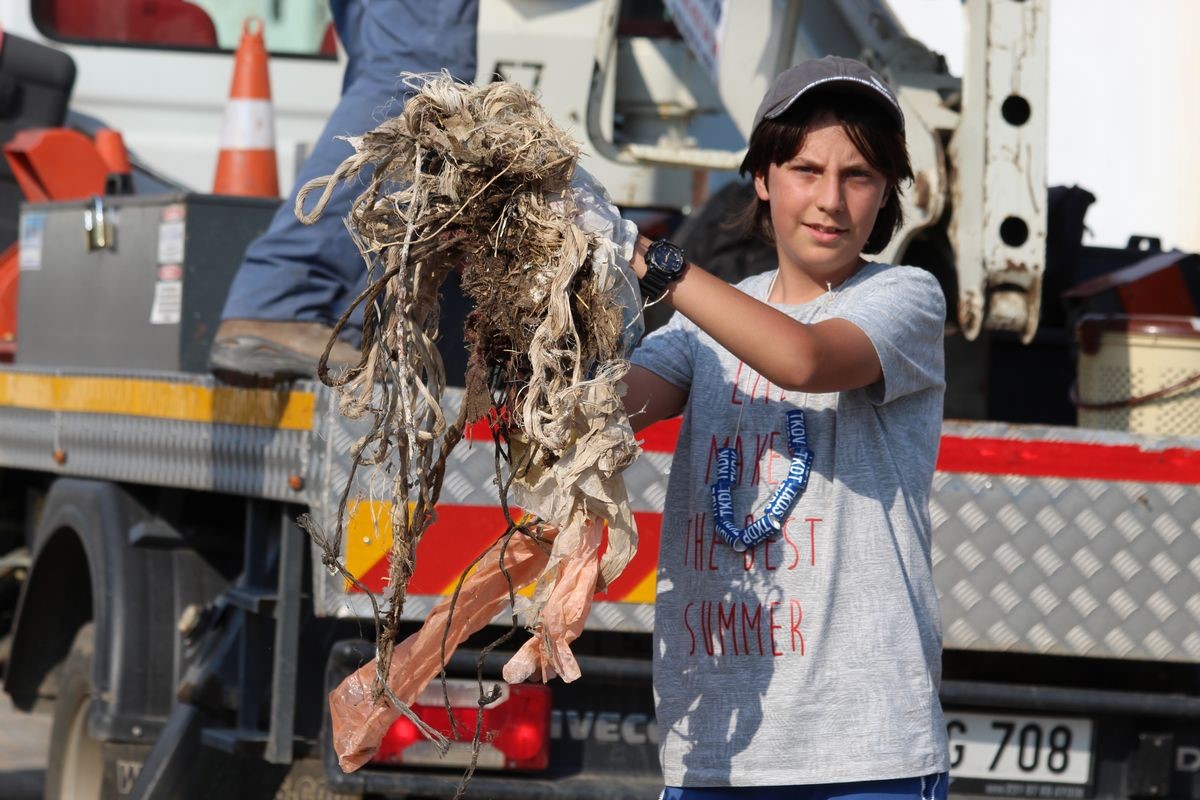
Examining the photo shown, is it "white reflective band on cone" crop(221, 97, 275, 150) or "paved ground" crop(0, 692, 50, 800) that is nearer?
"white reflective band on cone" crop(221, 97, 275, 150)

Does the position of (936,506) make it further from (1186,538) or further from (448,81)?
(448,81)

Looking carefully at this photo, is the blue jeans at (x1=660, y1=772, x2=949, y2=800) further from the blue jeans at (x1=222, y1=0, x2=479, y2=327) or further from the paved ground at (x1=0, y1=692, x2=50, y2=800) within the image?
the paved ground at (x1=0, y1=692, x2=50, y2=800)

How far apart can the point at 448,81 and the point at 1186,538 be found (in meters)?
1.75

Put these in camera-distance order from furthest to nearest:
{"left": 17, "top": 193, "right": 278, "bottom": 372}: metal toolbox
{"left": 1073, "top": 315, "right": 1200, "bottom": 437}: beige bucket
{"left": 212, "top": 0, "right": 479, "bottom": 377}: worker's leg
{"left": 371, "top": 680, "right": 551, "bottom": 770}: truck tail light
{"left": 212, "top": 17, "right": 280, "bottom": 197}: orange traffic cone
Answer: {"left": 212, "top": 17, "right": 280, "bottom": 197}: orange traffic cone
{"left": 17, "top": 193, "right": 278, "bottom": 372}: metal toolbox
{"left": 1073, "top": 315, "right": 1200, "bottom": 437}: beige bucket
{"left": 212, "top": 0, "right": 479, "bottom": 377}: worker's leg
{"left": 371, "top": 680, "right": 551, "bottom": 770}: truck tail light

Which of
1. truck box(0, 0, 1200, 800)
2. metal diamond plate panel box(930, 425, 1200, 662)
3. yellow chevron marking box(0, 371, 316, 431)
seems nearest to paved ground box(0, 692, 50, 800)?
truck box(0, 0, 1200, 800)

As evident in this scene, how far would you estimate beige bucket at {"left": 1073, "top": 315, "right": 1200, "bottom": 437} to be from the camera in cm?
331

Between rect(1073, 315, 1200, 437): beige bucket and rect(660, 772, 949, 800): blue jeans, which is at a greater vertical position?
rect(1073, 315, 1200, 437): beige bucket

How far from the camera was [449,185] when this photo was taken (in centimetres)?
170

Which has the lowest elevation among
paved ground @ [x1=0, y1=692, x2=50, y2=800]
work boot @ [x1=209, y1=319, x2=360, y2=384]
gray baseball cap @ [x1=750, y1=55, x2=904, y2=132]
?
paved ground @ [x1=0, y1=692, x2=50, y2=800]

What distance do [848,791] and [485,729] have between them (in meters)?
1.02

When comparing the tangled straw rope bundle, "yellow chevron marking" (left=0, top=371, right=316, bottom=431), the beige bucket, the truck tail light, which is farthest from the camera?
the beige bucket

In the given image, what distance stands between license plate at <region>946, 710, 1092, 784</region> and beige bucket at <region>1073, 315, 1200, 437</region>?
26.4 inches

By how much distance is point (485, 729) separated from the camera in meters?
2.82

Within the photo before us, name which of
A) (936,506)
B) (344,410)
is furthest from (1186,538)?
(344,410)
